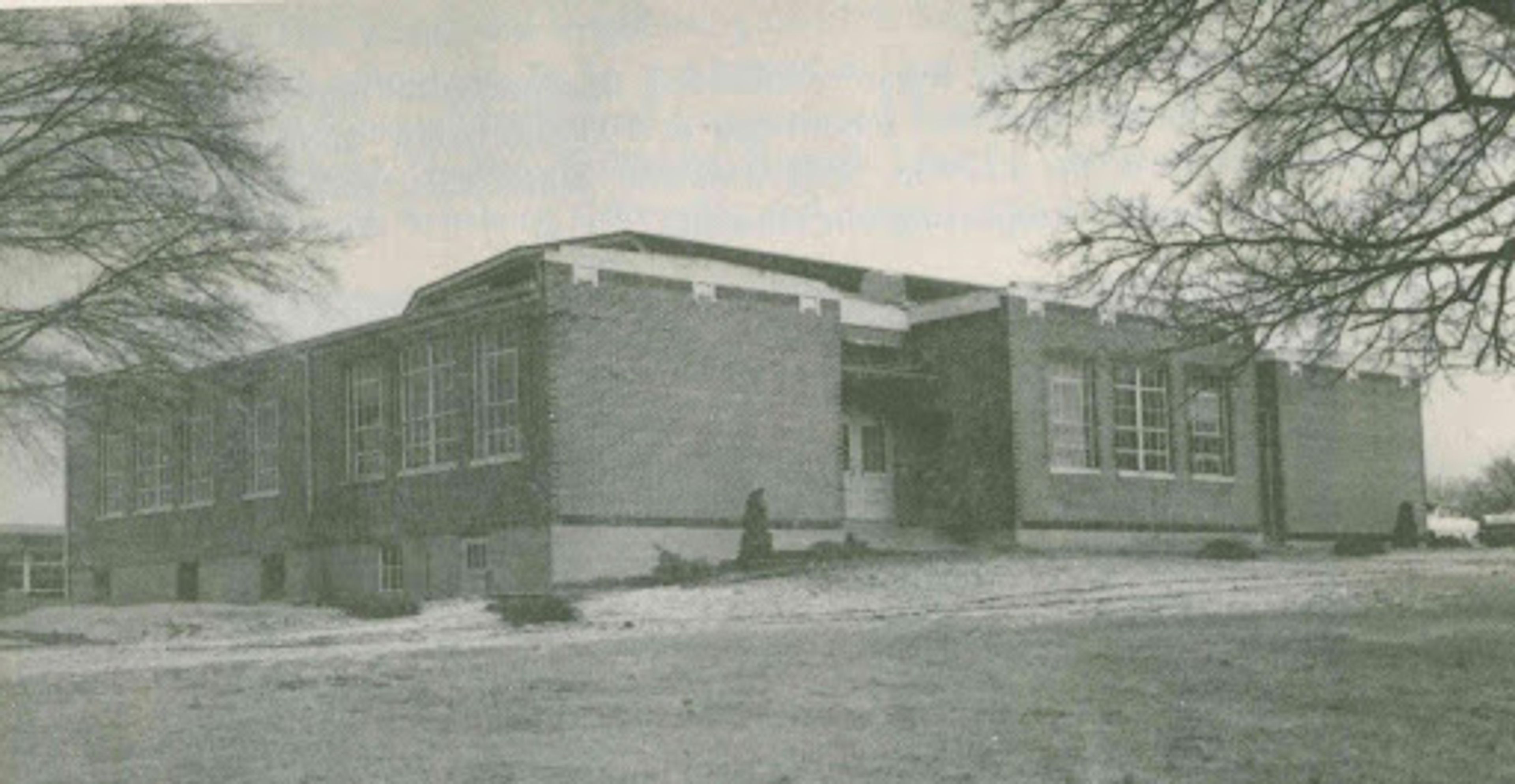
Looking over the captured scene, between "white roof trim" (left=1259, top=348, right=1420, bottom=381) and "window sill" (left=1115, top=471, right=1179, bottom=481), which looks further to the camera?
"window sill" (left=1115, top=471, right=1179, bottom=481)

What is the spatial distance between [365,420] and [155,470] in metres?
2.77

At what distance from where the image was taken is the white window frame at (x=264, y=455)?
2081cm

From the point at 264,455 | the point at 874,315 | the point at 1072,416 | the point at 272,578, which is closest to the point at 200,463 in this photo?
the point at 264,455

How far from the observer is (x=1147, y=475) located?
23.5m

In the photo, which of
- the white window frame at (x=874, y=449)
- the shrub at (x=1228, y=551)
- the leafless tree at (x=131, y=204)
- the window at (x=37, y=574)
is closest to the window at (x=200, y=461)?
the window at (x=37, y=574)

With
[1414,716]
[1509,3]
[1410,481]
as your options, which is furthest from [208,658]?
[1410,481]

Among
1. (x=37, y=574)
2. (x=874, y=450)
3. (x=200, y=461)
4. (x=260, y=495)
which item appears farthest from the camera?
(x=37, y=574)

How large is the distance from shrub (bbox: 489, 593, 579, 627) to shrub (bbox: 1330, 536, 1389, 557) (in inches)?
426

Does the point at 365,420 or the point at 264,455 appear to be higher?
the point at 365,420

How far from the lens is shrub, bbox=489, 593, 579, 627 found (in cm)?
1484

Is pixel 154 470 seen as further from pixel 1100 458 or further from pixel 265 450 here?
pixel 1100 458

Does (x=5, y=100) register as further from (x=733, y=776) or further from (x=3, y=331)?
(x=733, y=776)

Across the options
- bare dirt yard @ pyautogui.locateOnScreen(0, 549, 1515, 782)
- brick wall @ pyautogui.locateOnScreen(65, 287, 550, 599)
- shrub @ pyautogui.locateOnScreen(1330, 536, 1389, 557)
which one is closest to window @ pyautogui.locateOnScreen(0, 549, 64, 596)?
brick wall @ pyautogui.locateOnScreen(65, 287, 550, 599)

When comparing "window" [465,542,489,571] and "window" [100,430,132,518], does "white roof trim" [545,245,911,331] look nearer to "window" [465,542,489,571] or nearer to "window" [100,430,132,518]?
"window" [465,542,489,571]
